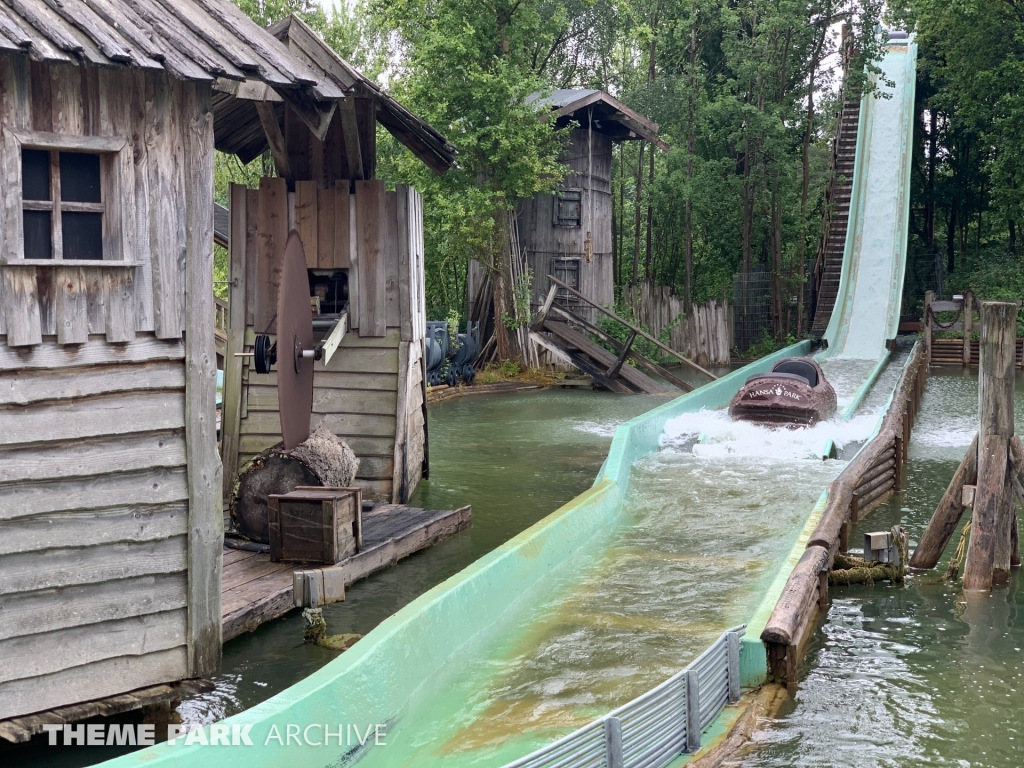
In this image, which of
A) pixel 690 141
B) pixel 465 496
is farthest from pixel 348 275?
pixel 690 141

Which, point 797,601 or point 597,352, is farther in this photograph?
point 597,352

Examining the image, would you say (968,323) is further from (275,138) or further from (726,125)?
(275,138)

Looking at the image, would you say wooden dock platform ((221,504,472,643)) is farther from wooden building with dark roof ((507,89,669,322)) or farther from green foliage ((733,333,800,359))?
green foliage ((733,333,800,359))

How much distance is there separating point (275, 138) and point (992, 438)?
7.12 meters

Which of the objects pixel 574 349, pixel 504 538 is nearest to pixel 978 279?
pixel 574 349

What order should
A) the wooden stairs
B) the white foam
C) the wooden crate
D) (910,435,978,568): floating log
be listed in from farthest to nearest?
1. the wooden stairs
2. the white foam
3. (910,435,978,568): floating log
4. the wooden crate

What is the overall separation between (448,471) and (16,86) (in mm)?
9134

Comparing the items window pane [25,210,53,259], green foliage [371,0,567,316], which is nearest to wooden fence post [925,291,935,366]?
green foliage [371,0,567,316]

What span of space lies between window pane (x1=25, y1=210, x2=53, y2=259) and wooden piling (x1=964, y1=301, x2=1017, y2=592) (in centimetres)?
680

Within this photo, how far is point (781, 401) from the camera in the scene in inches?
578

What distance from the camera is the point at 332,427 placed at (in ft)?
37.2

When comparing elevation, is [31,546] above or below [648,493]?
above

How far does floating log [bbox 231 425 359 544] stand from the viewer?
9.12 meters

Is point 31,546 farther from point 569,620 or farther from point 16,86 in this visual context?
point 569,620
